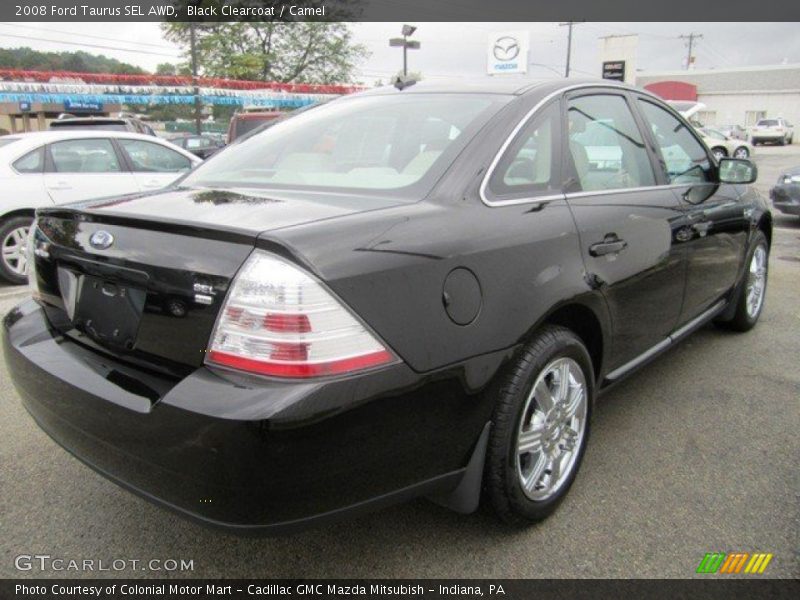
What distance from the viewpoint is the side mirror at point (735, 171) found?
361 cm

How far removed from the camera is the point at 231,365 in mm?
1614

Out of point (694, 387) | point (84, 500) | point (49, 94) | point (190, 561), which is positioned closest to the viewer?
point (190, 561)

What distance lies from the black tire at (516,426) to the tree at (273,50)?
40.5 m

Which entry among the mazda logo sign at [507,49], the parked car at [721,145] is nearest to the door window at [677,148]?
the parked car at [721,145]

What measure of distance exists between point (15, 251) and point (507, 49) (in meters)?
37.5

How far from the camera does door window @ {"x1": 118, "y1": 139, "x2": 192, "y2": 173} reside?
24.2ft

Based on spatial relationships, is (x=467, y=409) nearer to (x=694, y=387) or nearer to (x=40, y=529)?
(x=40, y=529)

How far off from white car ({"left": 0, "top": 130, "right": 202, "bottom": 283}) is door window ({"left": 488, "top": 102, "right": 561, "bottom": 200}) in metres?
4.37

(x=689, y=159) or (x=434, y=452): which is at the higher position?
(x=689, y=159)

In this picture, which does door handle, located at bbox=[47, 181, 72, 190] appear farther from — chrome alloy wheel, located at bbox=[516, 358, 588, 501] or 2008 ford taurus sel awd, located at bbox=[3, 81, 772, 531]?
chrome alloy wheel, located at bbox=[516, 358, 588, 501]

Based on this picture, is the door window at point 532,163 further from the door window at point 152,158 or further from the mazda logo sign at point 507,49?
the mazda logo sign at point 507,49

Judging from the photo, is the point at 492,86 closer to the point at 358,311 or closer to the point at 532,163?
the point at 532,163

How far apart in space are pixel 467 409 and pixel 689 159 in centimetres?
253

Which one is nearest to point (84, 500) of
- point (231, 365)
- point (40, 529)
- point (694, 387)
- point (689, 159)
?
point (40, 529)
